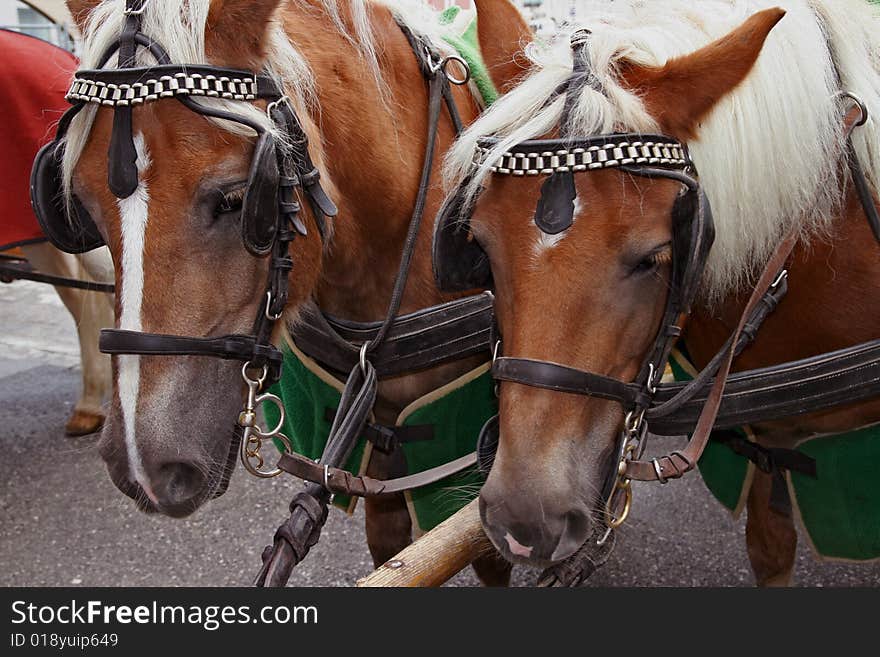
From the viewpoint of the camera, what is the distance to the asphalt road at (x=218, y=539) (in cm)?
252

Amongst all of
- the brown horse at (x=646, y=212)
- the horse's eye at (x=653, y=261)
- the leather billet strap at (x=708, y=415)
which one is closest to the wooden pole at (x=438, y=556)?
the brown horse at (x=646, y=212)

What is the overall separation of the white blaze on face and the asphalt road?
1519mm

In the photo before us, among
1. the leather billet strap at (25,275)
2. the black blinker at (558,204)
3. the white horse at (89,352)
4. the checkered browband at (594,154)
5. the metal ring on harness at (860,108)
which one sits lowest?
the white horse at (89,352)

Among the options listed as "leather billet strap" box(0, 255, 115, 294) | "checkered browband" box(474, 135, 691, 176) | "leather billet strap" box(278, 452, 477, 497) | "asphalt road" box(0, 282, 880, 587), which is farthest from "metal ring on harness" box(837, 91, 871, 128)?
"leather billet strap" box(0, 255, 115, 294)

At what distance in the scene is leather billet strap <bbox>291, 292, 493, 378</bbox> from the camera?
4.92 feet

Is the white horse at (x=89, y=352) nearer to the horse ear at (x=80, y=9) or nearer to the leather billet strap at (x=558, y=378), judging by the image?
the horse ear at (x=80, y=9)

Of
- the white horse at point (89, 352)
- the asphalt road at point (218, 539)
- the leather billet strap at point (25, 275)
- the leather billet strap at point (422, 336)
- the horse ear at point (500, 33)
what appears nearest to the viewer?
the horse ear at point (500, 33)

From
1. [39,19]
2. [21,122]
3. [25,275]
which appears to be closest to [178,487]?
[21,122]

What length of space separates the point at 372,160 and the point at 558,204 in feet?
1.59

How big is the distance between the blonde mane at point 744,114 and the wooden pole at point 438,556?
1.67ft

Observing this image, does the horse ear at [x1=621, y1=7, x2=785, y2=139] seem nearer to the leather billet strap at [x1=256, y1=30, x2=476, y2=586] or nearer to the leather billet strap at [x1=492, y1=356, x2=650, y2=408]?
the leather billet strap at [x1=492, y1=356, x2=650, y2=408]

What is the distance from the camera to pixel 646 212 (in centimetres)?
104

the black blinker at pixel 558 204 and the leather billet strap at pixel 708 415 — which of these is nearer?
the black blinker at pixel 558 204

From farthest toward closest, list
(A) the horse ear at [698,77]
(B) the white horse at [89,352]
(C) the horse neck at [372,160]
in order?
(B) the white horse at [89,352] < (C) the horse neck at [372,160] < (A) the horse ear at [698,77]
